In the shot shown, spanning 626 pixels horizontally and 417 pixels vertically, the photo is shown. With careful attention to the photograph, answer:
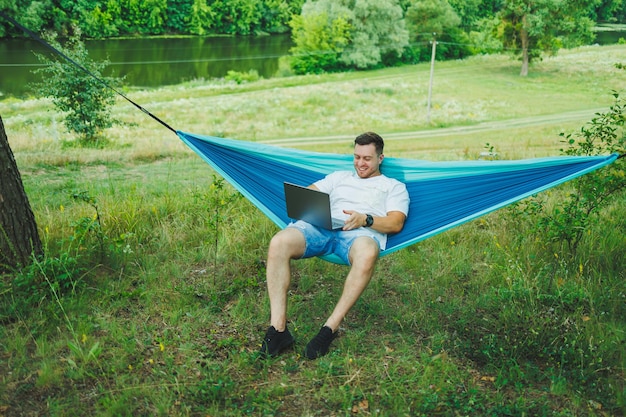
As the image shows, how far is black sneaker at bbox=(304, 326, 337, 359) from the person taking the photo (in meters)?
1.86

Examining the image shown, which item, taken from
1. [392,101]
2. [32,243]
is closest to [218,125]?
[392,101]

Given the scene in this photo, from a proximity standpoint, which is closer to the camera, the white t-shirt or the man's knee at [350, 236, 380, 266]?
the man's knee at [350, 236, 380, 266]

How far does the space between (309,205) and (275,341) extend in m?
0.53

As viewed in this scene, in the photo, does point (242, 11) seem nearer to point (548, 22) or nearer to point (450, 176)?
point (548, 22)

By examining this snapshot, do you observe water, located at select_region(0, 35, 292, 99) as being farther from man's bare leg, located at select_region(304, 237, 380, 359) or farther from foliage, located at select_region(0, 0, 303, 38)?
man's bare leg, located at select_region(304, 237, 380, 359)

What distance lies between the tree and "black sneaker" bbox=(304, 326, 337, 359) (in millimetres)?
18789

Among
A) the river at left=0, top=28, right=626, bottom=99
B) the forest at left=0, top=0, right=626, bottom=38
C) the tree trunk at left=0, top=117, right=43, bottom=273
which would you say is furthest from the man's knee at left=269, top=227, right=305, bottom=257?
the forest at left=0, top=0, right=626, bottom=38

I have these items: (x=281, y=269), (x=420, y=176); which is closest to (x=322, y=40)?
(x=420, y=176)

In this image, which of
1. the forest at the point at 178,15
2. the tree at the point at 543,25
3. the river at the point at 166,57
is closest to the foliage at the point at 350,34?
the forest at the point at 178,15

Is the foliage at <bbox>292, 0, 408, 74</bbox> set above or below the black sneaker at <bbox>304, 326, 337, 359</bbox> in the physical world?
above

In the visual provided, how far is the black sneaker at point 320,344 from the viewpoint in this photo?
6.09ft

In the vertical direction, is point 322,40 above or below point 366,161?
above

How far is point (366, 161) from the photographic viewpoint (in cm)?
233

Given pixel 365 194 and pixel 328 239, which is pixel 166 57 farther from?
pixel 328 239
